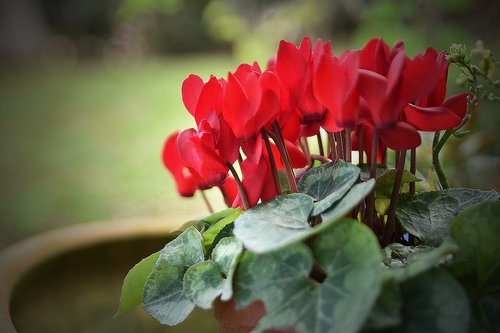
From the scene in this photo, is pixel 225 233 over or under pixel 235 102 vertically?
under

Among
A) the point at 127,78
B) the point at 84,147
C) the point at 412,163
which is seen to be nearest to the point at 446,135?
the point at 412,163

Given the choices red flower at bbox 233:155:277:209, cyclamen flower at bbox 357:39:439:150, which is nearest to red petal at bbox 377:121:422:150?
cyclamen flower at bbox 357:39:439:150

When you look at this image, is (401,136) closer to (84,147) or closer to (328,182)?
(328,182)

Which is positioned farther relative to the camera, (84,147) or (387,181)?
(84,147)

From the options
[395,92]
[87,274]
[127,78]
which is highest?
[395,92]

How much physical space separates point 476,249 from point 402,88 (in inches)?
5.3

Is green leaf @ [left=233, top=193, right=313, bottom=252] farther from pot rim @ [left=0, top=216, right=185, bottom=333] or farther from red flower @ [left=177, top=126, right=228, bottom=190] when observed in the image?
pot rim @ [left=0, top=216, right=185, bottom=333]

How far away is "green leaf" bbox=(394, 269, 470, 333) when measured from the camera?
41cm

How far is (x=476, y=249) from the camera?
0.47 meters

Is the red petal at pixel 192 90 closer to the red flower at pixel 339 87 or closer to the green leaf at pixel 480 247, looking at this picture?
the red flower at pixel 339 87

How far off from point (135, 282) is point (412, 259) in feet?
0.84

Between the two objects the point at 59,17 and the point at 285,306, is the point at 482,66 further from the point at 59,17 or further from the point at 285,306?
the point at 59,17

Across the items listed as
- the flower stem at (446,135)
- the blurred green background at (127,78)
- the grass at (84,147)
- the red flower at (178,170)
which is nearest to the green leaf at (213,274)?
the red flower at (178,170)

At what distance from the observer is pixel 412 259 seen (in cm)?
46
